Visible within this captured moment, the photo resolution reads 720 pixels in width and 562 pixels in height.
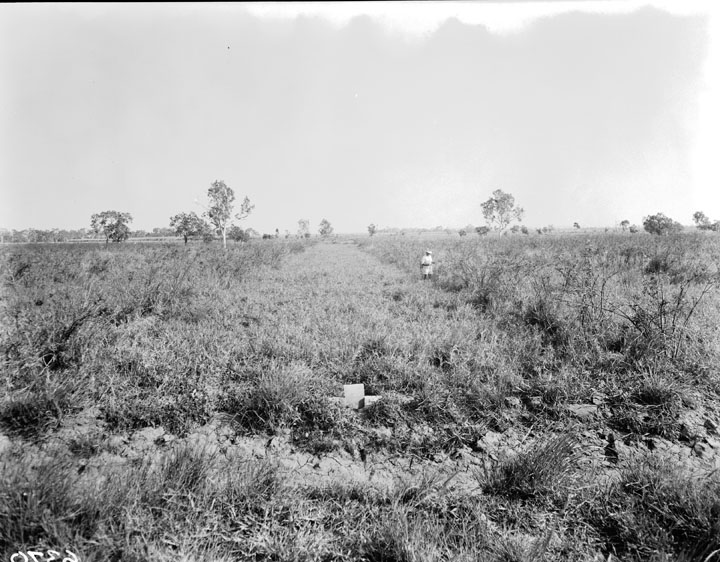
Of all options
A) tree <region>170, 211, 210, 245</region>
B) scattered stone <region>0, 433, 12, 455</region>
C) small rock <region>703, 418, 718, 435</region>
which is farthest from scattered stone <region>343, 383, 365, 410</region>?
tree <region>170, 211, 210, 245</region>

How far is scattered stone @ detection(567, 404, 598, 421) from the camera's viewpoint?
290cm

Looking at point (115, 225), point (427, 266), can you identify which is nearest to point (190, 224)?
point (115, 225)

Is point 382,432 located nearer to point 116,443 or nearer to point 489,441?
point 489,441

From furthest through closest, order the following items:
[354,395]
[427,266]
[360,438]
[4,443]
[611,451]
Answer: [427,266], [354,395], [360,438], [611,451], [4,443]

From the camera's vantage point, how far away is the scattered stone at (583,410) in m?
2.90

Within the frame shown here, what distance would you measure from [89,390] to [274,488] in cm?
222

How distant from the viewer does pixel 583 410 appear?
2.97 m

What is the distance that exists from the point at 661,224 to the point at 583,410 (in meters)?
43.8

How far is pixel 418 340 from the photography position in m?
4.26

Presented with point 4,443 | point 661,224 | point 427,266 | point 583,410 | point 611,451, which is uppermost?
point 661,224

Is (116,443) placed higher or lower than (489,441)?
higher

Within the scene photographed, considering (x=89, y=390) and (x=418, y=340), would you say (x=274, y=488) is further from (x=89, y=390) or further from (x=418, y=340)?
(x=418, y=340)

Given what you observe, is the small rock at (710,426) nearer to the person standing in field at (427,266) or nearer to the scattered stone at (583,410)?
the scattered stone at (583,410)

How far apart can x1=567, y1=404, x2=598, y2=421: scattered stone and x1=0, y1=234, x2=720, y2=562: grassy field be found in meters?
0.02
